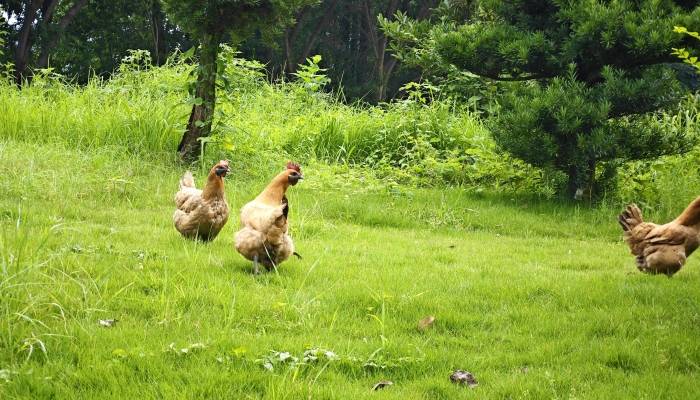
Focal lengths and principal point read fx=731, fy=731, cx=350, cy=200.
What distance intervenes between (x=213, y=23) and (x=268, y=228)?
5.45m

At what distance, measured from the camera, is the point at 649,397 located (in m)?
3.77

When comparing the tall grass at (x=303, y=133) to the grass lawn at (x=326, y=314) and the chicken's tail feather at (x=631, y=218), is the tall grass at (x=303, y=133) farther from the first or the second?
the chicken's tail feather at (x=631, y=218)

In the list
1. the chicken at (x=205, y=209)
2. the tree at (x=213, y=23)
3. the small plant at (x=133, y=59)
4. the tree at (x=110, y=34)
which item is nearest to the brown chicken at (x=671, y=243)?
the chicken at (x=205, y=209)

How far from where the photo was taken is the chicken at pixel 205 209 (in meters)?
6.34

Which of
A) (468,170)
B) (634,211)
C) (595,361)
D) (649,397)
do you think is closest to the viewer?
(649,397)

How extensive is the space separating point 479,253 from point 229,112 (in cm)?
666

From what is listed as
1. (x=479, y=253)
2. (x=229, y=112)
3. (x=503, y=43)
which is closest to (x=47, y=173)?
(x=229, y=112)

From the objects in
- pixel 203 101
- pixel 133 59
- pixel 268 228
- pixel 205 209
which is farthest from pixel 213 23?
pixel 268 228

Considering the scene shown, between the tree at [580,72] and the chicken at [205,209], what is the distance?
453 cm

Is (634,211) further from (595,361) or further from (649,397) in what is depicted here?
(649,397)

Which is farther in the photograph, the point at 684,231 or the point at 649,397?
the point at 684,231

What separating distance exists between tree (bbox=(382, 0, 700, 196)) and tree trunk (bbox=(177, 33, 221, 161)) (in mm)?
3044

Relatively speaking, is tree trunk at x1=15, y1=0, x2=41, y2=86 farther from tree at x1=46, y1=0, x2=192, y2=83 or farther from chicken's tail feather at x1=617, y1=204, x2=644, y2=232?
chicken's tail feather at x1=617, y1=204, x2=644, y2=232

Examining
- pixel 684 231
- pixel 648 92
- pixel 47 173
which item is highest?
pixel 648 92
